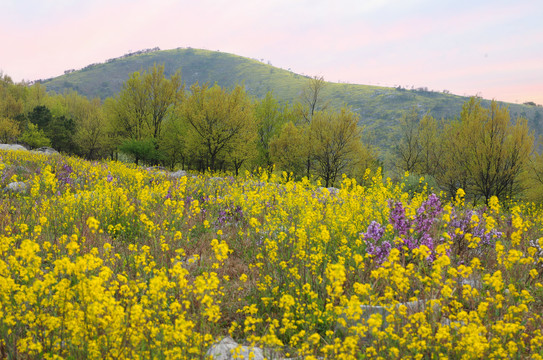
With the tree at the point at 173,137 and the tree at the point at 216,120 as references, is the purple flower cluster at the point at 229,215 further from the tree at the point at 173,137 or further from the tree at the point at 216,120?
the tree at the point at 173,137

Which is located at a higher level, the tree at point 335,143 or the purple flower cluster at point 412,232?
the tree at point 335,143

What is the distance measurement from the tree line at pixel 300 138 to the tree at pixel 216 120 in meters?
0.09

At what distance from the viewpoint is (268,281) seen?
148 inches

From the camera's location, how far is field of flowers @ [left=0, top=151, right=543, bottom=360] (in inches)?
99.4

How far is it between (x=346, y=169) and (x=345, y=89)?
413 ft

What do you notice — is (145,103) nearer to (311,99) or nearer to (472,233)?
(311,99)

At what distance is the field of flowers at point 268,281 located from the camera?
253 cm

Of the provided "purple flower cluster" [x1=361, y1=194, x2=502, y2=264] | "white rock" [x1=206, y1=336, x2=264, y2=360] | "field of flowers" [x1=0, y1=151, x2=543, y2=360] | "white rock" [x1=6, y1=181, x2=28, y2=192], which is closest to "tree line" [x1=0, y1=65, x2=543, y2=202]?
"white rock" [x1=6, y1=181, x2=28, y2=192]

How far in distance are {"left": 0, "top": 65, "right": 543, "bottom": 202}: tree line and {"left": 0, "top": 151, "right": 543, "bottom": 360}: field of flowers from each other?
16.0 m

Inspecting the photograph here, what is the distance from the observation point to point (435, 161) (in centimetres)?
3503

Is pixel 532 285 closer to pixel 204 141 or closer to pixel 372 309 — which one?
pixel 372 309

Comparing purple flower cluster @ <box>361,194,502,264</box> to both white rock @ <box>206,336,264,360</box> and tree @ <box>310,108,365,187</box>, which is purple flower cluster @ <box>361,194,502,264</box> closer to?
white rock @ <box>206,336,264,360</box>

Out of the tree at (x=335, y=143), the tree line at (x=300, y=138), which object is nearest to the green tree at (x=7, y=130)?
the tree line at (x=300, y=138)

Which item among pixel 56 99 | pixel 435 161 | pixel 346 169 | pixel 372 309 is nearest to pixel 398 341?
pixel 372 309
